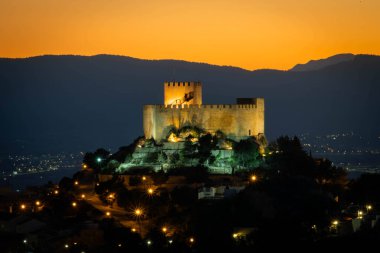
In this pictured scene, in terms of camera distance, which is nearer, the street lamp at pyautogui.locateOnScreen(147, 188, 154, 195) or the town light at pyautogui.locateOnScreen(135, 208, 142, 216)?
the town light at pyautogui.locateOnScreen(135, 208, 142, 216)

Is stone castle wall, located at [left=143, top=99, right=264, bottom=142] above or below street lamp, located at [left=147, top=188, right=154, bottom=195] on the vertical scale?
above

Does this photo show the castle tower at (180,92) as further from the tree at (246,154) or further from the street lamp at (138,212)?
the street lamp at (138,212)

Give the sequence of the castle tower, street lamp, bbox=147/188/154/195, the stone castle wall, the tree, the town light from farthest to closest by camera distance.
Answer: the castle tower < the stone castle wall < the tree < street lamp, bbox=147/188/154/195 < the town light

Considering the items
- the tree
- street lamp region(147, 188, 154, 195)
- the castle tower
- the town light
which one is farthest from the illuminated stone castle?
the town light

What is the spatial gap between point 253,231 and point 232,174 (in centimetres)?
1038

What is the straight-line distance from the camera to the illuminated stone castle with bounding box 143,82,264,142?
5031 cm

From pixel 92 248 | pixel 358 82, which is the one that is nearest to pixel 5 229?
pixel 92 248

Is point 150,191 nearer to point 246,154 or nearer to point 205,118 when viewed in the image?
point 246,154

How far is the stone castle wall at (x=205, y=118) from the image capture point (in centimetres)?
5028

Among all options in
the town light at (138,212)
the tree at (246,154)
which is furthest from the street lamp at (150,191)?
the tree at (246,154)

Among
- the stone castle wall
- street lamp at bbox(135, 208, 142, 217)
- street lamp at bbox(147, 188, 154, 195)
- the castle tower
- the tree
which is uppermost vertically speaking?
the castle tower

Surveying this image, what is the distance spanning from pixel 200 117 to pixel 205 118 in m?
0.28

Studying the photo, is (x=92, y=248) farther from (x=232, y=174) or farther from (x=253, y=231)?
(x=232, y=174)

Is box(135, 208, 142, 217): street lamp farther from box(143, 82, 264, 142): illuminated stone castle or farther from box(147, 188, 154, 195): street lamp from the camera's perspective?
box(143, 82, 264, 142): illuminated stone castle
